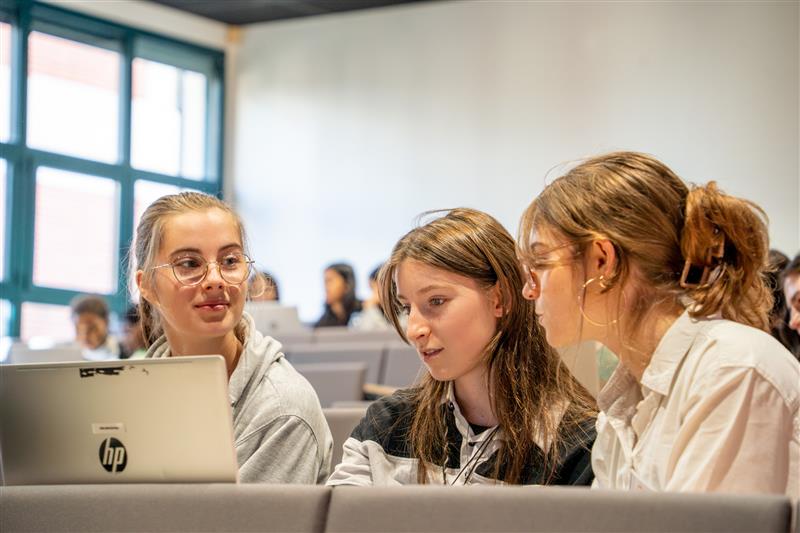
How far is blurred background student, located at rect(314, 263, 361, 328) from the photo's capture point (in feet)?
24.8

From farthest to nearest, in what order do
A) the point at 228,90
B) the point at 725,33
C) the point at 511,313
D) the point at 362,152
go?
the point at 228,90 < the point at 362,152 < the point at 725,33 < the point at 511,313

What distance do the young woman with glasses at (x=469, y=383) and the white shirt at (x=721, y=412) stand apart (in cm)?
38

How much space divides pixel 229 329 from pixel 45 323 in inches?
309

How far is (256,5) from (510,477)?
889cm

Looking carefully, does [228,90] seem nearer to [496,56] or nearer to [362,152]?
[362,152]

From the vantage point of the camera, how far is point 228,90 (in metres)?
11.1

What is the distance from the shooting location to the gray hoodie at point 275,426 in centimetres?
197

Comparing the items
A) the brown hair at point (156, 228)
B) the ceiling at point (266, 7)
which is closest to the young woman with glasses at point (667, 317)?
the brown hair at point (156, 228)

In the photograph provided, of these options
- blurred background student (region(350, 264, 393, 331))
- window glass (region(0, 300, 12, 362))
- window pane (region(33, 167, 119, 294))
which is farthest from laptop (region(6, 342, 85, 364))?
window pane (region(33, 167, 119, 294))

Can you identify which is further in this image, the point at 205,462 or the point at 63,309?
the point at 63,309

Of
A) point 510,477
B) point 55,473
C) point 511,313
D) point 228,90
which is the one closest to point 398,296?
point 511,313

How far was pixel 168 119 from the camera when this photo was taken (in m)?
10.5

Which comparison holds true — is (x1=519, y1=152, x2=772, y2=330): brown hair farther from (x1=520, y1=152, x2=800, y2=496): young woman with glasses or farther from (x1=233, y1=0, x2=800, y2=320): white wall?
(x1=233, y1=0, x2=800, y2=320): white wall

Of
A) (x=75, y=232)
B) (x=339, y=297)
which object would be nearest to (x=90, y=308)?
(x=339, y=297)
